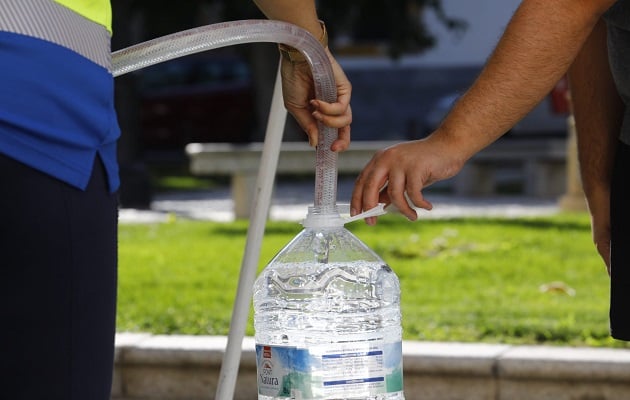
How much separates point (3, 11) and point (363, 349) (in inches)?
33.2

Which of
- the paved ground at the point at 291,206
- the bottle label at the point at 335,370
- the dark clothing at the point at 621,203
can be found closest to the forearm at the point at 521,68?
the dark clothing at the point at 621,203

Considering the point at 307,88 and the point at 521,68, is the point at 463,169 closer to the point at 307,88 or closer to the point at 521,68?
the point at 307,88

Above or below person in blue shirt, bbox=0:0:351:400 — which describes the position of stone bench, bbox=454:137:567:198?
above

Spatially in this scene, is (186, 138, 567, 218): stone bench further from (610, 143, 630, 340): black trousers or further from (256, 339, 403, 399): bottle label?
(256, 339, 403, 399): bottle label

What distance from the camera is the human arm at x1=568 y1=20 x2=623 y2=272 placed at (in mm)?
2957

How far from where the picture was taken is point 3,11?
194 centimetres

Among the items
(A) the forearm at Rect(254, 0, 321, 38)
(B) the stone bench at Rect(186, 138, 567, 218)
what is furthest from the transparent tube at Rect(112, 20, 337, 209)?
(B) the stone bench at Rect(186, 138, 567, 218)

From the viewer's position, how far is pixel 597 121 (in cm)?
298

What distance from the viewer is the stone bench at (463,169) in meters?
13.0

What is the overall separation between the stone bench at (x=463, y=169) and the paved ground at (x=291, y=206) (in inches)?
17.5

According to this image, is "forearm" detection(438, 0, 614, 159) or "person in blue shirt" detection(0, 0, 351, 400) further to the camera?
"forearm" detection(438, 0, 614, 159)

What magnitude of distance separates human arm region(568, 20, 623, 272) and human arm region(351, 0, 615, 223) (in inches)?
13.9

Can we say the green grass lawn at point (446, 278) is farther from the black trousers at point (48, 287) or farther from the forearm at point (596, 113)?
the black trousers at point (48, 287)

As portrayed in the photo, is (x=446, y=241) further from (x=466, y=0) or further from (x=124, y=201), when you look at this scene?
(x=466, y=0)
